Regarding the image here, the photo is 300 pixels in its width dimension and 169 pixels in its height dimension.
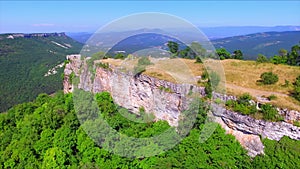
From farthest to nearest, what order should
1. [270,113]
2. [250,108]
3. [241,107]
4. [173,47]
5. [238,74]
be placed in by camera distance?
1. [173,47]
2. [238,74]
3. [241,107]
4. [250,108]
5. [270,113]

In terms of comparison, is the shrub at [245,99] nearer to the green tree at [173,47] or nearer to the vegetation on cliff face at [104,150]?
the vegetation on cliff face at [104,150]

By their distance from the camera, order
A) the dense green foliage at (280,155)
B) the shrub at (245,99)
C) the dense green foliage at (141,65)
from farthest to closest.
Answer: the dense green foliage at (141,65) < the shrub at (245,99) < the dense green foliage at (280,155)

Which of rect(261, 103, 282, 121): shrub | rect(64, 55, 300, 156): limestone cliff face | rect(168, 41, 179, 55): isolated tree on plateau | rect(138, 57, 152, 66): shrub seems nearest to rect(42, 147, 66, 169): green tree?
rect(64, 55, 300, 156): limestone cliff face

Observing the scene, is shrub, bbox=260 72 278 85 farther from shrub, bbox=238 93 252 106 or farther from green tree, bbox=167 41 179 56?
green tree, bbox=167 41 179 56

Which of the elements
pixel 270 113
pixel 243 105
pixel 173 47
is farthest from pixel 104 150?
pixel 173 47

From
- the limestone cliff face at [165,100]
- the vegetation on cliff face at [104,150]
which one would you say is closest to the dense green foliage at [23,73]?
the limestone cliff face at [165,100]

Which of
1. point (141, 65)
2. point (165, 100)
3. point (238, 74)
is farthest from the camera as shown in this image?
point (141, 65)

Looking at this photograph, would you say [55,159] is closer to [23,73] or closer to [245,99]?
[245,99]
